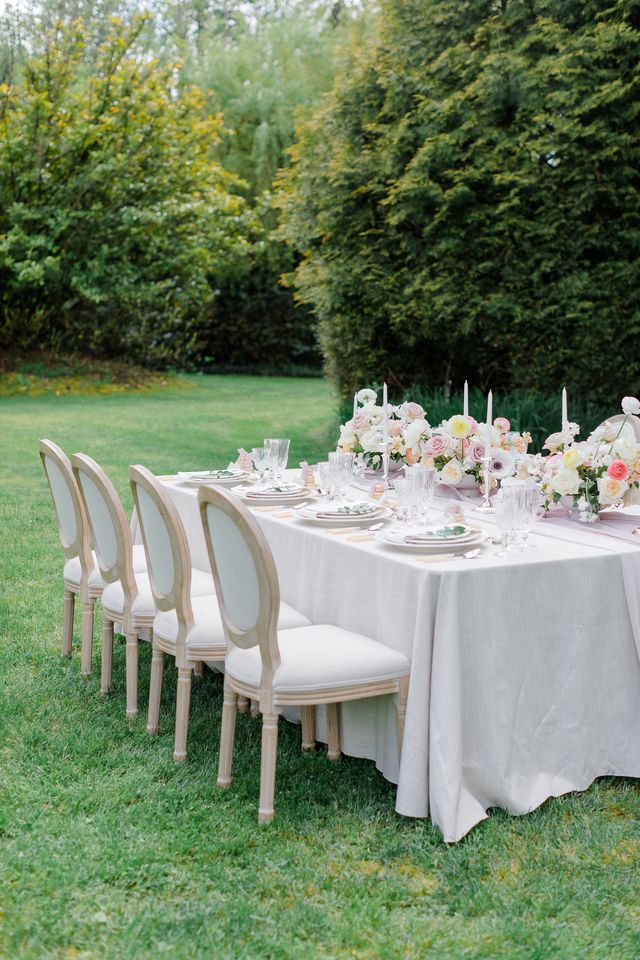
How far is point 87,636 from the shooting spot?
17.4ft

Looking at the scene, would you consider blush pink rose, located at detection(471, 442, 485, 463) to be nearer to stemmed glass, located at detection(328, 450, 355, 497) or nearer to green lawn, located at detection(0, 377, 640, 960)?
stemmed glass, located at detection(328, 450, 355, 497)

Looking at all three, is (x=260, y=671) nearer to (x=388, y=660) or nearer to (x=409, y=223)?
(x=388, y=660)

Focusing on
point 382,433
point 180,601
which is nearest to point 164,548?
point 180,601

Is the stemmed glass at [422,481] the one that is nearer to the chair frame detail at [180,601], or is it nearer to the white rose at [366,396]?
the chair frame detail at [180,601]

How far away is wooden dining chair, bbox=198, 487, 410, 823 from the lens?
360 centimetres

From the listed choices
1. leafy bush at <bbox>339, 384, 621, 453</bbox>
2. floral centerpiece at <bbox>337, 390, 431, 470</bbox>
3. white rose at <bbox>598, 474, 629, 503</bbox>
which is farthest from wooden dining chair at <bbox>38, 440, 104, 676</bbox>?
leafy bush at <bbox>339, 384, 621, 453</bbox>

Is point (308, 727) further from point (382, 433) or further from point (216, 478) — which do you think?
point (382, 433)

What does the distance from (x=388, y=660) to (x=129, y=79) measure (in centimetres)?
1828

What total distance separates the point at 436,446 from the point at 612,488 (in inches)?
41.3

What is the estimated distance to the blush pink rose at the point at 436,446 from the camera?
5070 millimetres

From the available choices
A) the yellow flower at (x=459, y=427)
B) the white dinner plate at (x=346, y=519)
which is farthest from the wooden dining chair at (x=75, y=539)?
the yellow flower at (x=459, y=427)

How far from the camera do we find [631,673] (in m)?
3.96

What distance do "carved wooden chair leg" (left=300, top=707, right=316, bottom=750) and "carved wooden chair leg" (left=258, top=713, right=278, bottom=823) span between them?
2.25ft

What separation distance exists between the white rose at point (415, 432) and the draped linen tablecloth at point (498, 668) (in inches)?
46.6
